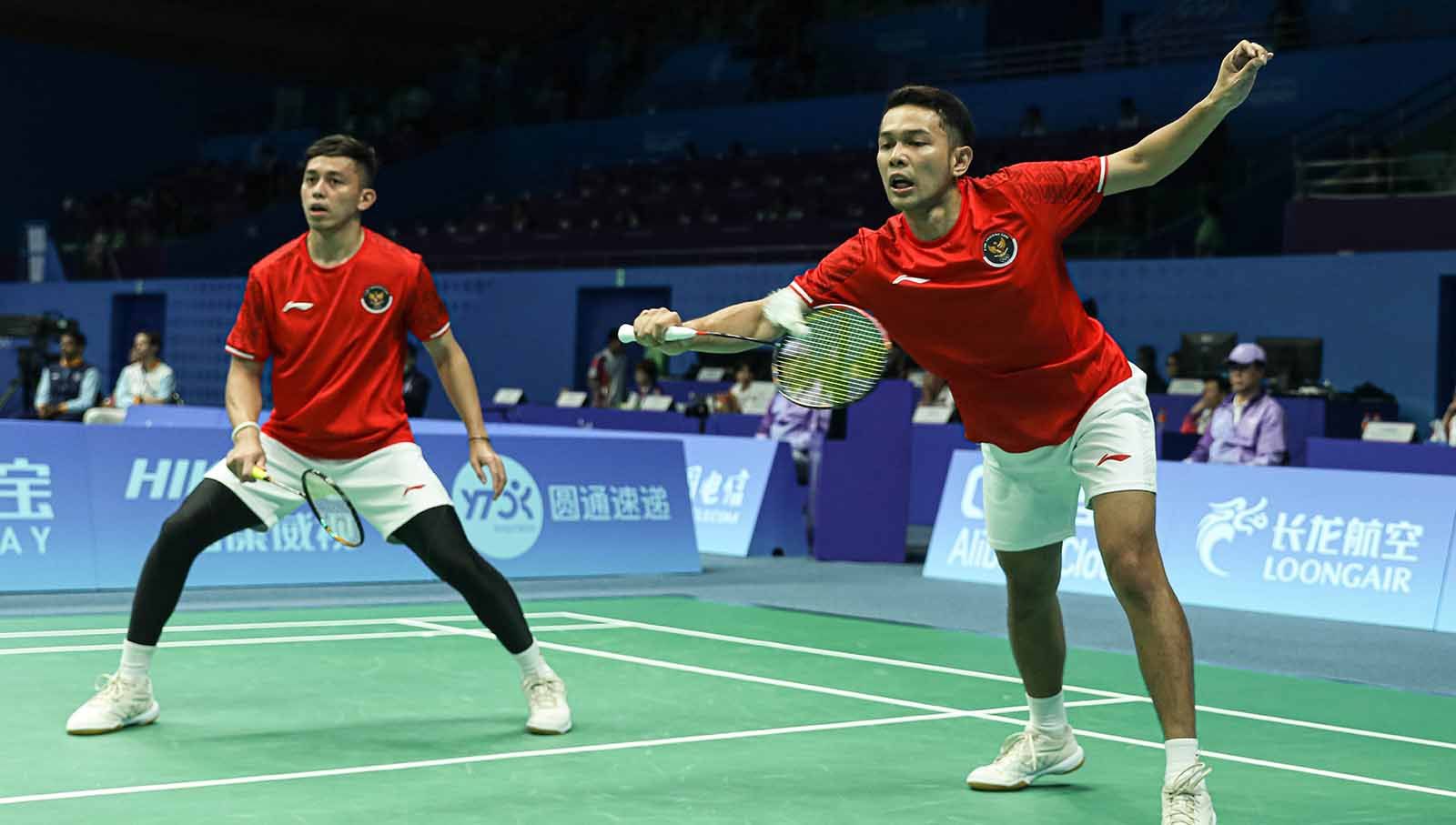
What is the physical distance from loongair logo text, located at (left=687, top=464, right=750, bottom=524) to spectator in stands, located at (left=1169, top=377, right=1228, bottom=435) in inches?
164

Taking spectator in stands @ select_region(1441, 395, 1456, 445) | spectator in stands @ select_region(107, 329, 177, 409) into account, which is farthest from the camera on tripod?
spectator in stands @ select_region(1441, 395, 1456, 445)

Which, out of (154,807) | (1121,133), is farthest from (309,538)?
(1121,133)

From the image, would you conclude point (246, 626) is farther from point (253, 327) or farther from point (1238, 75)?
point (1238, 75)

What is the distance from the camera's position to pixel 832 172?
2800cm

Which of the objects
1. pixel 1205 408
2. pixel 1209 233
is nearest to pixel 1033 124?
pixel 1209 233

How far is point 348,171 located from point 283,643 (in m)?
3.08

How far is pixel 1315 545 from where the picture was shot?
10.9 m

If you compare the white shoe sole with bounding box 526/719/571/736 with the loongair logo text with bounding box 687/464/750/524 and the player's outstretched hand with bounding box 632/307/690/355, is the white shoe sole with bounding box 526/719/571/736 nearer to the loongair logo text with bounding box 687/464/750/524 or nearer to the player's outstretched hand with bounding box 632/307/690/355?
the player's outstretched hand with bounding box 632/307/690/355

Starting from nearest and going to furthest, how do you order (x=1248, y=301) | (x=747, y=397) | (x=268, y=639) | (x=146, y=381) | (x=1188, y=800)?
(x=1188, y=800), (x=268, y=639), (x=146, y=381), (x=747, y=397), (x=1248, y=301)

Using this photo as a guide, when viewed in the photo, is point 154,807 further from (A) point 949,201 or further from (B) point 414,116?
(B) point 414,116

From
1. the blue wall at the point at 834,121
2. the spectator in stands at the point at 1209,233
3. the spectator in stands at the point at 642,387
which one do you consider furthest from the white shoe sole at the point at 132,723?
the blue wall at the point at 834,121

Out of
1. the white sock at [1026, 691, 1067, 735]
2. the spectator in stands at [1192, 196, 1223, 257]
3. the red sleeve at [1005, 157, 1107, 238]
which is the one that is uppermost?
the spectator in stands at [1192, 196, 1223, 257]

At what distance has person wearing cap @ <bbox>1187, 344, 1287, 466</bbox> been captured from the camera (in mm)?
13062

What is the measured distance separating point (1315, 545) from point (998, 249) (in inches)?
268
